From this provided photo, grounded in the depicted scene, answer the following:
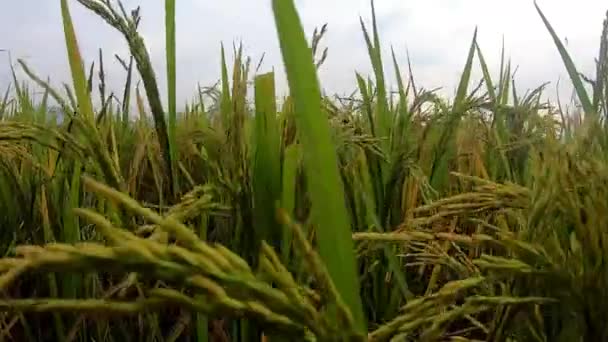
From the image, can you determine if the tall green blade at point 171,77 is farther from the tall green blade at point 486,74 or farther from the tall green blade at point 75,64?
the tall green blade at point 486,74

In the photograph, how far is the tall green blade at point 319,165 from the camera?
19.5 inches

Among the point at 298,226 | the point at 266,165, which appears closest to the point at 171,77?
the point at 266,165

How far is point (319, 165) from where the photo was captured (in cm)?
50

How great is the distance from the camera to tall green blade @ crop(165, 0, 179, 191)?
38.4 inches

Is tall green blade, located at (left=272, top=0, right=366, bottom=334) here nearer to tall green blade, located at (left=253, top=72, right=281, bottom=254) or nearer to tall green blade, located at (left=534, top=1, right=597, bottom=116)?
tall green blade, located at (left=253, top=72, right=281, bottom=254)

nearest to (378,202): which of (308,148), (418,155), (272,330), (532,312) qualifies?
(418,155)

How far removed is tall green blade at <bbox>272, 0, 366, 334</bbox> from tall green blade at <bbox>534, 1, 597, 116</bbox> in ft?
2.17

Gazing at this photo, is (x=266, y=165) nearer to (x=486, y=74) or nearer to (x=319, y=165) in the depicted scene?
(x=319, y=165)

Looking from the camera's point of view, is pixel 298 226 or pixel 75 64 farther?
pixel 75 64

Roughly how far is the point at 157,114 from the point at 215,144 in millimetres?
83

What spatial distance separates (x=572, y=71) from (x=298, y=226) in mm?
873

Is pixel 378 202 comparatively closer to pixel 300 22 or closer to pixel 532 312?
pixel 532 312

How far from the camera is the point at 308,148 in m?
0.51

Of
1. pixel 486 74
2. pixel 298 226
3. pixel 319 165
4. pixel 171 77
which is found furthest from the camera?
pixel 486 74
